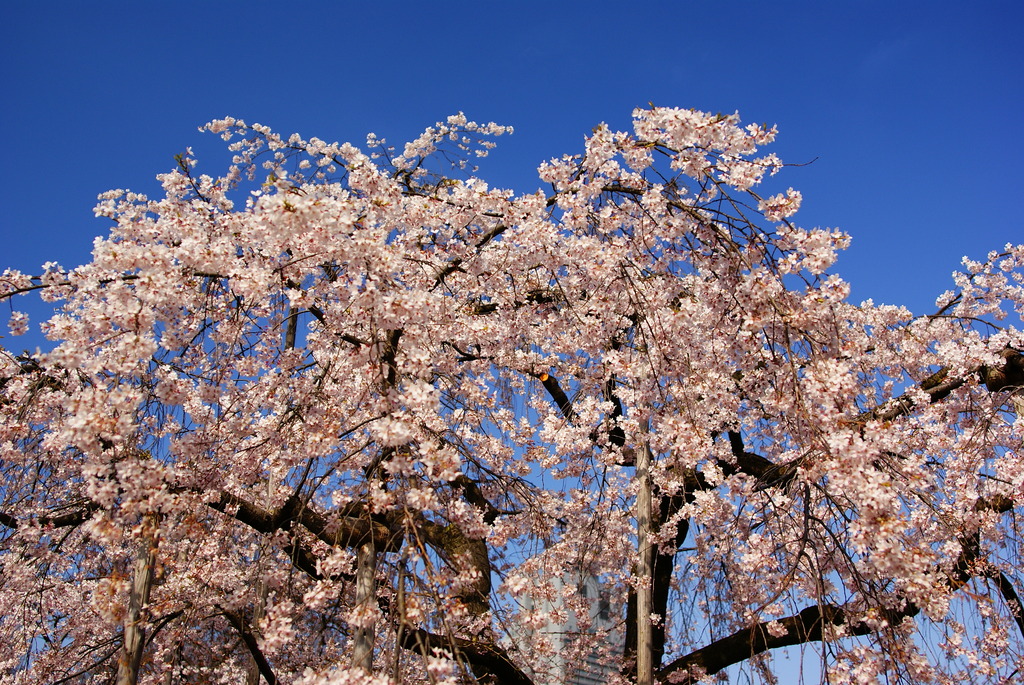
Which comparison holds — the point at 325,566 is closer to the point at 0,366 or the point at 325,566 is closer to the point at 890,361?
the point at 0,366

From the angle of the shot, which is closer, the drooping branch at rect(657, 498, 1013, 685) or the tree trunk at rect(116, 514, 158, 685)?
the tree trunk at rect(116, 514, 158, 685)

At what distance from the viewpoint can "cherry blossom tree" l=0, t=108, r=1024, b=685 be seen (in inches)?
128

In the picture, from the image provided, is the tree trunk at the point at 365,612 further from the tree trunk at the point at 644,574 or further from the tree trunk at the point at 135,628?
the tree trunk at the point at 644,574

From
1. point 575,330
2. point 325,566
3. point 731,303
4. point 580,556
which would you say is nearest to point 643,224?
point 731,303

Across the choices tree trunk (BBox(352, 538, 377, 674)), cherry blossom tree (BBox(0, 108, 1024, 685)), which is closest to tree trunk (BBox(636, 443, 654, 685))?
cherry blossom tree (BBox(0, 108, 1024, 685))

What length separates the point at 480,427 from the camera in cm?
468

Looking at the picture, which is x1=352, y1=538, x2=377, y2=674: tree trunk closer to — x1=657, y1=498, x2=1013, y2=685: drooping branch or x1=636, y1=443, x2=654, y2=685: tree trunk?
x1=636, y1=443, x2=654, y2=685: tree trunk

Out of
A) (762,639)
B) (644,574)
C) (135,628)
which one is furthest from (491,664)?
(135,628)

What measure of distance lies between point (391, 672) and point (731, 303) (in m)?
2.47

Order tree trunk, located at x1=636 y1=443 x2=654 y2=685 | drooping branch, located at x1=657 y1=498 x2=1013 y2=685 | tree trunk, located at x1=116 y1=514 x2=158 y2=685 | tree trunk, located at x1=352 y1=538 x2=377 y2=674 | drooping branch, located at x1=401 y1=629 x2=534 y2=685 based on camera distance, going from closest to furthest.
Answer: tree trunk, located at x1=352 y1=538 x2=377 y2=674 → tree trunk, located at x1=116 y1=514 x2=158 y2=685 → drooping branch, located at x1=401 y1=629 x2=534 y2=685 → tree trunk, located at x1=636 y1=443 x2=654 y2=685 → drooping branch, located at x1=657 y1=498 x2=1013 y2=685

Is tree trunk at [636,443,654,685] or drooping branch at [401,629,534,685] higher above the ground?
tree trunk at [636,443,654,685]

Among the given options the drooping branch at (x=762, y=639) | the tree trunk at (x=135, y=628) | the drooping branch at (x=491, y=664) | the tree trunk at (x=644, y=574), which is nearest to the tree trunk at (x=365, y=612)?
the drooping branch at (x=491, y=664)

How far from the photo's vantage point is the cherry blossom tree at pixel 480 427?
3242 millimetres

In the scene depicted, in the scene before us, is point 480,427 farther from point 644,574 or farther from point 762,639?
point 762,639
